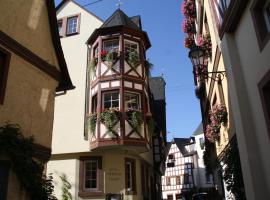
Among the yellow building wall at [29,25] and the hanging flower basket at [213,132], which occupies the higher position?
the yellow building wall at [29,25]

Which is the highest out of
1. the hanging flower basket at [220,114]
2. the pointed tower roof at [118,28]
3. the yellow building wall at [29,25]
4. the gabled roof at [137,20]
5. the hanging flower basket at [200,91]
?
the gabled roof at [137,20]

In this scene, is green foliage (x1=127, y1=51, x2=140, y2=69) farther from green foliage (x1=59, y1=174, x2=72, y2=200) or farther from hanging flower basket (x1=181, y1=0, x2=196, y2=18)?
green foliage (x1=59, y1=174, x2=72, y2=200)

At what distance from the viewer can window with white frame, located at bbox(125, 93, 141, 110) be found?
56.2 ft

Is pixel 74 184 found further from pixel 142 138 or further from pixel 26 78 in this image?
pixel 26 78

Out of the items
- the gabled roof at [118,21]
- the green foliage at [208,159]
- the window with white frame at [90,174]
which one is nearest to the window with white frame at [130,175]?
the window with white frame at [90,174]

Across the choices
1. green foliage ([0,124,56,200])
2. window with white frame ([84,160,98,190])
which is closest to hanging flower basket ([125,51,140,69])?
window with white frame ([84,160,98,190])

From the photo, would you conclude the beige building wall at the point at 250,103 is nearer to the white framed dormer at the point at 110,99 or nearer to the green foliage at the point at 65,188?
the white framed dormer at the point at 110,99

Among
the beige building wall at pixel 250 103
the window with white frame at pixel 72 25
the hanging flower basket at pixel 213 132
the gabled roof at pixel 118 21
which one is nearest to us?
the beige building wall at pixel 250 103

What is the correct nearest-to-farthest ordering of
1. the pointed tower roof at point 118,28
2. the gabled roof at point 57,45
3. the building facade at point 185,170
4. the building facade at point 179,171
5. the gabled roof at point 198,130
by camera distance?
1. the gabled roof at point 57,45
2. the pointed tower roof at point 118,28
3. the building facade at point 185,170
4. the building facade at point 179,171
5. the gabled roof at point 198,130

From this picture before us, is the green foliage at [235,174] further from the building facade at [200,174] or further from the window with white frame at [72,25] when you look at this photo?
the building facade at [200,174]

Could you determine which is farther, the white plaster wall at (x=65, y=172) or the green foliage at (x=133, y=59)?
the green foliage at (x=133, y=59)

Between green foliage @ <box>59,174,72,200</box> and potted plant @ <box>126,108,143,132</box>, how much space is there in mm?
4378

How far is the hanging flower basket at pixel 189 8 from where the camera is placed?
1514 centimetres

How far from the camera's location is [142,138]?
16.5 metres
